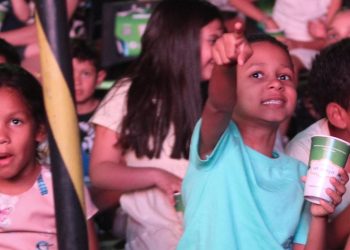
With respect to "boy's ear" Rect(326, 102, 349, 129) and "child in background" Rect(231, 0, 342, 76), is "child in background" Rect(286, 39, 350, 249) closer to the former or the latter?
"boy's ear" Rect(326, 102, 349, 129)

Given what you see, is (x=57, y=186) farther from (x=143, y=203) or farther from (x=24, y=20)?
(x=24, y=20)

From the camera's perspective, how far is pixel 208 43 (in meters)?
4.09

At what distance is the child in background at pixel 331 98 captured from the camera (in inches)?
140

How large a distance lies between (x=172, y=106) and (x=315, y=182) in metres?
1.29

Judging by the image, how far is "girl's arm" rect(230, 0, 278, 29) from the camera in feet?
19.9

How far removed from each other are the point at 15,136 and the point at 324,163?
119cm

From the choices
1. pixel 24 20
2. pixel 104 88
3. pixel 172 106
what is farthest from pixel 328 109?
pixel 24 20

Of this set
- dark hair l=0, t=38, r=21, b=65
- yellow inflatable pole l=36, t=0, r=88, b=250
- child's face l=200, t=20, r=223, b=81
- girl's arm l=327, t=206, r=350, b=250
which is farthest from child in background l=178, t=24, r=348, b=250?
dark hair l=0, t=38, r=21, b=65

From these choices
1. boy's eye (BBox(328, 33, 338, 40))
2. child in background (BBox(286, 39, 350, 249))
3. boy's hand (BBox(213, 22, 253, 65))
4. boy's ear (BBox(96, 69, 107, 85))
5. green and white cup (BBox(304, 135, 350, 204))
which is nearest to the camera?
boy's hand (BBox(213, 22, 253, 65))

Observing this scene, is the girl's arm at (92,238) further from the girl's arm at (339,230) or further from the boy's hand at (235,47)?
the boy's hand at (235,47)

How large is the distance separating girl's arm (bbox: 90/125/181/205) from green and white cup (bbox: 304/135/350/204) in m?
1.02

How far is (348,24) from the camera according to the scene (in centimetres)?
543

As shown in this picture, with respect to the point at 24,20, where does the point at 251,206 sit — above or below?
above

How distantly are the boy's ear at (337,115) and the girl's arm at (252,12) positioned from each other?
8.33ft
